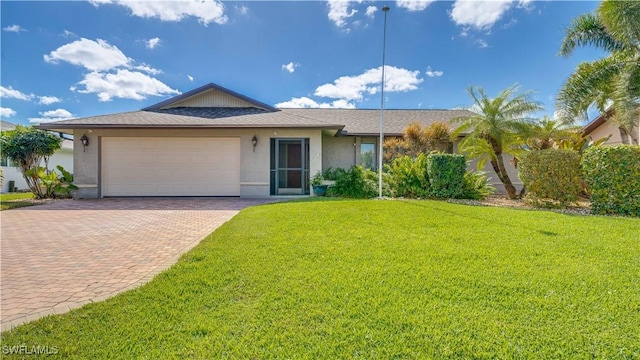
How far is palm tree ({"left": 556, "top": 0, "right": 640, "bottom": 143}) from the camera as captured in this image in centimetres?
938

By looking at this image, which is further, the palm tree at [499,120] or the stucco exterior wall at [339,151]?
the stucco exterior wall at [339,151]

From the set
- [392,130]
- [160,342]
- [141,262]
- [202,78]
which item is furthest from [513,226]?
Result: [202,78]

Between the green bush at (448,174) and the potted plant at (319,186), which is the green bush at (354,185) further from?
the green bush at (448,174)

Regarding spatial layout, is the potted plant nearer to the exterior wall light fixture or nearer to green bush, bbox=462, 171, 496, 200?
green bush, bbox=462, 171, 496, 200

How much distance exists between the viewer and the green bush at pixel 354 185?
466 inches

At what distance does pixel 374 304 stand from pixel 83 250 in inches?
215

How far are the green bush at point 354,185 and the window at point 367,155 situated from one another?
2879 mm

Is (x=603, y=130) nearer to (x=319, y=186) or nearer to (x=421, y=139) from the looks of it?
(x=421, y=139)

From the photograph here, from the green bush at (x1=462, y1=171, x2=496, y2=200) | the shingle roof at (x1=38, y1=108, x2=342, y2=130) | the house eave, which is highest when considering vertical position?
the shingle roof at (x1=38, y1=108, x2=342, y2=130)

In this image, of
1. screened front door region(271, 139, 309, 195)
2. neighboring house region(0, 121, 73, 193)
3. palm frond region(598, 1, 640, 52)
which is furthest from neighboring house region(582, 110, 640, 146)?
neighboring house region(0, 121, 73, 193)

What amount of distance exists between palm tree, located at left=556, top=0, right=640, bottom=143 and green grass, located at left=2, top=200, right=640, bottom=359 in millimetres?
7646

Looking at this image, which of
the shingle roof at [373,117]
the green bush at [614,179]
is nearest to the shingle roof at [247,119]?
the shingle roof at [373,117]

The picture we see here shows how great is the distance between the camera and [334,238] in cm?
541

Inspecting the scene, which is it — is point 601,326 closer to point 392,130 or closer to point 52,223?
point 52,223
